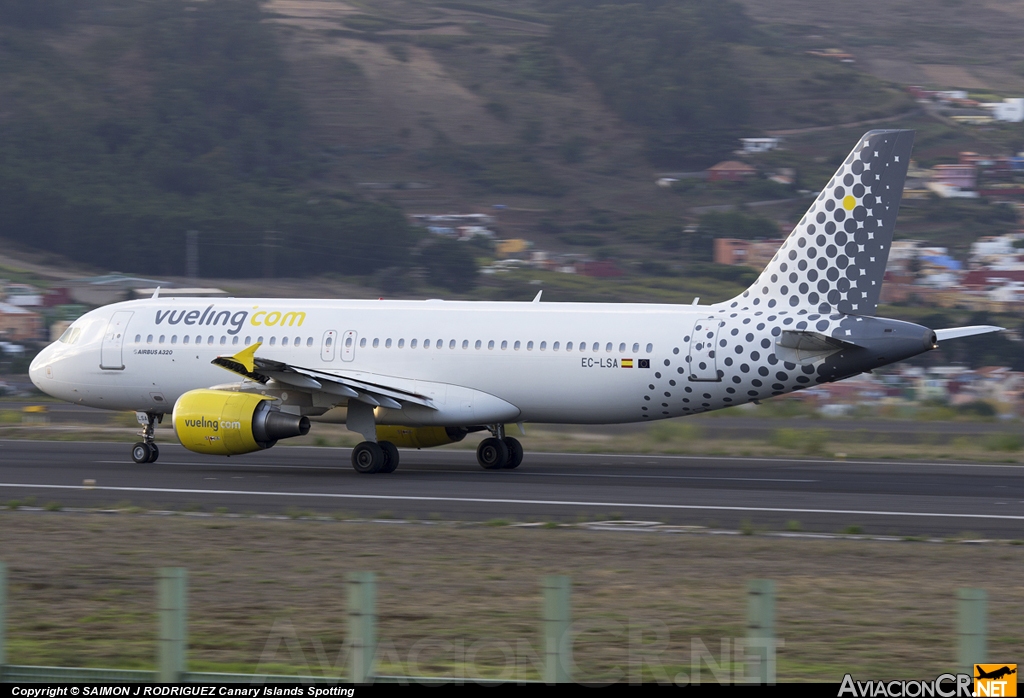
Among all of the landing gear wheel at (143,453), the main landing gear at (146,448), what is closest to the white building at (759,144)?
the main landing gear at (146,448)

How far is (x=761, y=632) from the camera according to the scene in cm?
770

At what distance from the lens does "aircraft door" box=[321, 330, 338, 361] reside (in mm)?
29625

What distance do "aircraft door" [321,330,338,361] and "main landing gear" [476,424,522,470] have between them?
370 cm

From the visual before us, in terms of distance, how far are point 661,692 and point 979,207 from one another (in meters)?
145

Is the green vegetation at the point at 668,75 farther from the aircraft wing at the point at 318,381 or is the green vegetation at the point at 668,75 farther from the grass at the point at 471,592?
the grass at the point at 471,592

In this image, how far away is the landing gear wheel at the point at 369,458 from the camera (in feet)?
91.1

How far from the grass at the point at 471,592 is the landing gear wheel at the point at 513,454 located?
9.65 m

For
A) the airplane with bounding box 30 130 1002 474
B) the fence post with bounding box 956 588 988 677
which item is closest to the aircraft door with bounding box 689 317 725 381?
the airplane with bounding box 30 130 1002 474

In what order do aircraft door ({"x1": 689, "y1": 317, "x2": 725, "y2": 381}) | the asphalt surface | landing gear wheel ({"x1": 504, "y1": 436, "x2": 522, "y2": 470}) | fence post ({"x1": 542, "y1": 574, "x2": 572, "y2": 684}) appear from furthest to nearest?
the asphalt surface → landing gear wheel ({"x1": 504, "y1": 436, "x2": 522, "y2": 470}) → aircraft door ({"x1": 689, "y1": 317, "x2": 725, "y2": 381}) → fence post ({"x1": 542, "y1": 574, "x2": 572, "y2": 684})

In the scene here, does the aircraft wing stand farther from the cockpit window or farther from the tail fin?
the tail fin

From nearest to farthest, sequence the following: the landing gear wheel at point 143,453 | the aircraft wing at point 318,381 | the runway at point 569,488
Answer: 1. the runway at point 569,488
2. the aircraft wing at point 318,381
3. the landing gear wheel at point 143,453

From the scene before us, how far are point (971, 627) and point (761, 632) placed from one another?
1092mm

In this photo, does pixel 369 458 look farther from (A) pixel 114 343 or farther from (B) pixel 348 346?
(A) pixel 114 343

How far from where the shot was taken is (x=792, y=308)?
2670cm
